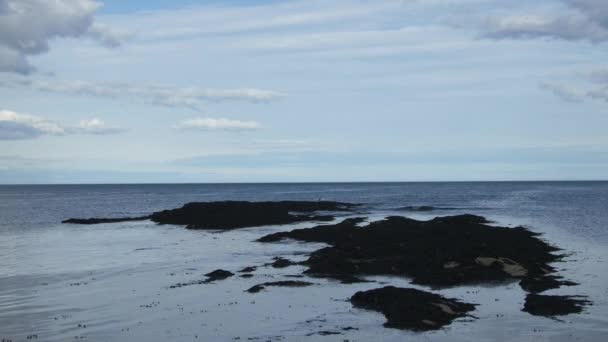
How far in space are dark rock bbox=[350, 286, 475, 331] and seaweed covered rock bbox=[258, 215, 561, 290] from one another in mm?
5245

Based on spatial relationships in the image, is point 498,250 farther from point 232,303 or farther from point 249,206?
point 249,206

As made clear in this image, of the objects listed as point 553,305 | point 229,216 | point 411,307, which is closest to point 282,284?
point 411,307

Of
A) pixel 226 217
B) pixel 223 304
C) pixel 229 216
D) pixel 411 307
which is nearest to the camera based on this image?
pixel 411 307

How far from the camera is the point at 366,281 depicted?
116 feet

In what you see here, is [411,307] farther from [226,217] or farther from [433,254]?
[226,217]

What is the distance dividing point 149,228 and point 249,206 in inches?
780

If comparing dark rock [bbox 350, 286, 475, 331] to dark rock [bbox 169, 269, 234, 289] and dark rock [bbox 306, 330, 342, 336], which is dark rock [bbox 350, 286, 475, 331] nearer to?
dark rock [bbox 306, 330, 342, 336]

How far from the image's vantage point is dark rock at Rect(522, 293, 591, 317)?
27469mm

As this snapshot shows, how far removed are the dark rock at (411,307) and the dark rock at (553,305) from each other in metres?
2.74

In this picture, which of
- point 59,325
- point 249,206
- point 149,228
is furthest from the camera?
point 249,206

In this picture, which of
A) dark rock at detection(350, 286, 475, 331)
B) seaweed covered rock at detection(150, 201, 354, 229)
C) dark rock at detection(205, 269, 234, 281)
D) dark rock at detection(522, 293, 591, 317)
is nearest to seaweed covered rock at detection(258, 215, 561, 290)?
dark rock at detection(522, 293, 591, 317)

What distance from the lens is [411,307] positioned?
1055 inches

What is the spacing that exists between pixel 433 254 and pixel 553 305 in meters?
14.4

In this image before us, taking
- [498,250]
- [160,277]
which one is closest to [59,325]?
[160,277]
